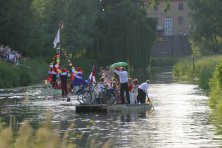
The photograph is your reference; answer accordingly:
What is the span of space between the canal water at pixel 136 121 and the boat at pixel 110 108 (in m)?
0.35

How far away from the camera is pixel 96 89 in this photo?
106 ft

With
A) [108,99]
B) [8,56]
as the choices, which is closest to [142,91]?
[108,99]

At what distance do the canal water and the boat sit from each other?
1.16 feet

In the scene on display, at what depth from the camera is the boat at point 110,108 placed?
3066 centimetres

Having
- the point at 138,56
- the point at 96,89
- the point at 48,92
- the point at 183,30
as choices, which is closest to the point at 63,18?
the point at 138,56

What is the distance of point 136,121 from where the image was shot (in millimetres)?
27000

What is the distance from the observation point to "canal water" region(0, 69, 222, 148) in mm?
20375

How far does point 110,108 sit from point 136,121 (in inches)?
163

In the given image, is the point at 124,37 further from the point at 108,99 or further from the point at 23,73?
the point at 108,99

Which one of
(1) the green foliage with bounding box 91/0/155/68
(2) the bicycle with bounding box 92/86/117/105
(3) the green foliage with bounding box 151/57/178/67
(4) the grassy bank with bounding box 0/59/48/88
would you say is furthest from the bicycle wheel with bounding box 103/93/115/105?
(3) the green foliage with bounding box 151/57/178/67

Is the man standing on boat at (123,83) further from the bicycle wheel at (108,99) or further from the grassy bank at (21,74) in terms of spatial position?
the grassy bank at (21,74)

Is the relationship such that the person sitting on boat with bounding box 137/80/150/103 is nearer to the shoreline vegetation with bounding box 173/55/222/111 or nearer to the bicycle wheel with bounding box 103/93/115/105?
the bicycle wheel with bounding box 103/93/115/105

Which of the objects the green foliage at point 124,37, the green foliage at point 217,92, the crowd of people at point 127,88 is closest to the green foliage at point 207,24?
the green foliage at point 124,37

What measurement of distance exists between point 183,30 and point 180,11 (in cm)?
426
